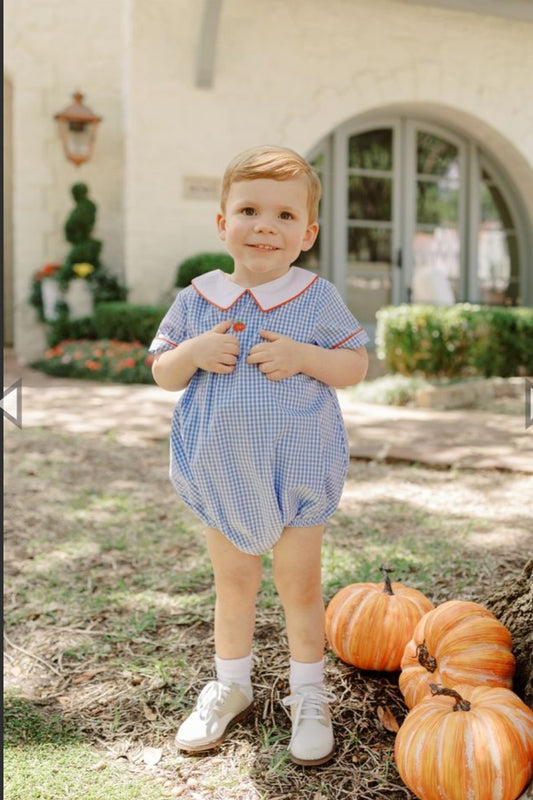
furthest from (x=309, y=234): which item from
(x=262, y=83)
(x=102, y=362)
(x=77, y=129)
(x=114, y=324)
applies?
(x=77, y=129)

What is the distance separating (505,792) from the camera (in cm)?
131

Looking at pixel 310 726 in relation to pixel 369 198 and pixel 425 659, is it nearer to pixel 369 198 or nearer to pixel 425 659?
pixel 425 659

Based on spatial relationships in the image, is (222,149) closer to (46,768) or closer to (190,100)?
(190,100)

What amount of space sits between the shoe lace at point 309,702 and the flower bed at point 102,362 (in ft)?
17.7

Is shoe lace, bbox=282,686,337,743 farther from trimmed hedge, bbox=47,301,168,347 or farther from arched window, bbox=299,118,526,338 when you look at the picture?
arched window, bbox=299,118,526,338

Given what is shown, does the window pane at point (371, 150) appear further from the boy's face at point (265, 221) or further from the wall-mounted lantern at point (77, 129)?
the boy's face at point (265, 221)

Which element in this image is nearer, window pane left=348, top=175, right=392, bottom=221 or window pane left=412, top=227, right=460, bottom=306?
window pane left=348, top=175, right=392, bottom=221

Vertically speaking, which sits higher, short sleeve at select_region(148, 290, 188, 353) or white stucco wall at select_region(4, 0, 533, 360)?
white stucco wall at select_region(4, 0, 533, 360)

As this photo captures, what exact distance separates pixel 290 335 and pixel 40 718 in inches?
39.3

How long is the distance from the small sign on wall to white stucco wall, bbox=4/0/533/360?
0.20ft

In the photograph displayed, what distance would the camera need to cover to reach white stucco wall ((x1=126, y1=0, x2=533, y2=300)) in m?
8.17

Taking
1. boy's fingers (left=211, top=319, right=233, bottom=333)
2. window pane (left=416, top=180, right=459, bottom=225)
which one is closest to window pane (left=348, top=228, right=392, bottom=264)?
window pane (left=416, top=180, right=459, bottom=225)

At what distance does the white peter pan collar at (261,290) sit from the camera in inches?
61.2

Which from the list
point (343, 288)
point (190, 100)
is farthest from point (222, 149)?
point (343, 288)
